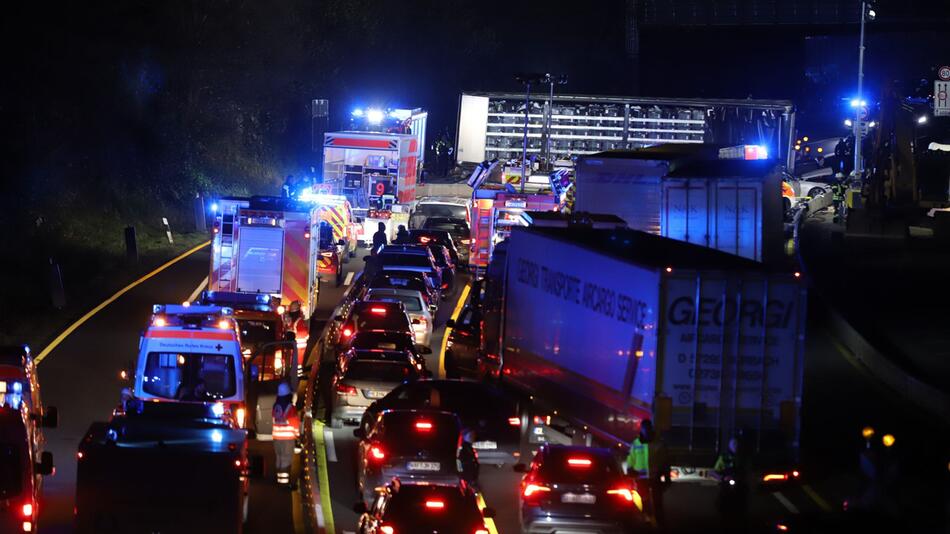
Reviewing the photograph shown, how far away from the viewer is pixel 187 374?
19.5 meters

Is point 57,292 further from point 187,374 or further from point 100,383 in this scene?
point 187,374

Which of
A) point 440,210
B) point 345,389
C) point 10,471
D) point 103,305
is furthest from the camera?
point 440,210

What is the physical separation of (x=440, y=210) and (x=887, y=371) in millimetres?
21964

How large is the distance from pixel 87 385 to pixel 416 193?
29.7 metres

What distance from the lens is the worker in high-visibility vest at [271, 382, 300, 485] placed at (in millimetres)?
19500

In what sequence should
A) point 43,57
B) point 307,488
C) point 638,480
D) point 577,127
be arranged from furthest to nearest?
1. point 577,127
2. point 43,57
3. point 307,488
4. point 638,480

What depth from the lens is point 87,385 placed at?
26.0 metres

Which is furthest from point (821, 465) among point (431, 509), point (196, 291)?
point (196, 291)

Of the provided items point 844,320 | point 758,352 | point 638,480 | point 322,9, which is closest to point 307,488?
point 638,480

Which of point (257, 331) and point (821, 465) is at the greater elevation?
point (257, 331)

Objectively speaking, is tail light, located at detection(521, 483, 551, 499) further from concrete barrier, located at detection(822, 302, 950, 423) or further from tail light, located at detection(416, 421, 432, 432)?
concrete barrier, located at detection(822, 302, 950, 423)

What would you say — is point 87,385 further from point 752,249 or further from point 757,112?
point 757,112

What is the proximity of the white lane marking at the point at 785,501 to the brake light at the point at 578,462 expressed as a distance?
3.81m


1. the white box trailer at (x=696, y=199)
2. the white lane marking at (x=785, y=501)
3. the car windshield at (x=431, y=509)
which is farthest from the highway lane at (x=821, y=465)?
the white box trailer at (x=696, y=199)
